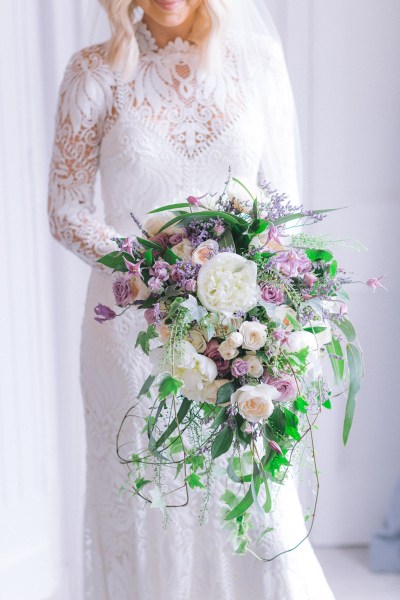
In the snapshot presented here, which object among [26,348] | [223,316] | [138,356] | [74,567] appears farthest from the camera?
[26,348]

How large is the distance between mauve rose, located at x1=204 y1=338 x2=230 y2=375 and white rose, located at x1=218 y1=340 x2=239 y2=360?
24mm

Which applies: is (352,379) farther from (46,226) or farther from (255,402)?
(46,226)

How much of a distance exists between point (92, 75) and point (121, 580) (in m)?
1.16

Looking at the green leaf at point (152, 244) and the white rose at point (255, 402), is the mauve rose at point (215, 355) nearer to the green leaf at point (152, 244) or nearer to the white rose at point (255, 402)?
the white rose at point (255, 402)

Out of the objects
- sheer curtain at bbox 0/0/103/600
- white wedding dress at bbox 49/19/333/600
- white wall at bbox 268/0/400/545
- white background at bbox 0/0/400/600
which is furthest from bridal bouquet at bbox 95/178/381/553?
white wall at bbox 268/0/400/545

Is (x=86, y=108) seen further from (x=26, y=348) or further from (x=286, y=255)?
(x=26, y=348)

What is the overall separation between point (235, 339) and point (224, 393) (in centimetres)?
10

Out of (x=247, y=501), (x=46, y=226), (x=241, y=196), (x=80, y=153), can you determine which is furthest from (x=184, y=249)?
(x=46, y=226)

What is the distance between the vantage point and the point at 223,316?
4.01 feet

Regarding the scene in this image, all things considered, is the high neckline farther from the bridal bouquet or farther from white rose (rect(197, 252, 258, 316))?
white rose (rect(197, 252, 258, 316))

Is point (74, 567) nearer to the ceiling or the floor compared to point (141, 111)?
nearer to the floor

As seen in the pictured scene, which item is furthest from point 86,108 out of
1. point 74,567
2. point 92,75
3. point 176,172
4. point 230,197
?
point 74,567

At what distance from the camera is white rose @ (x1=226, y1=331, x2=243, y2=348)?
1.20 metres

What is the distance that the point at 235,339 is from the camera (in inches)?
47.2
